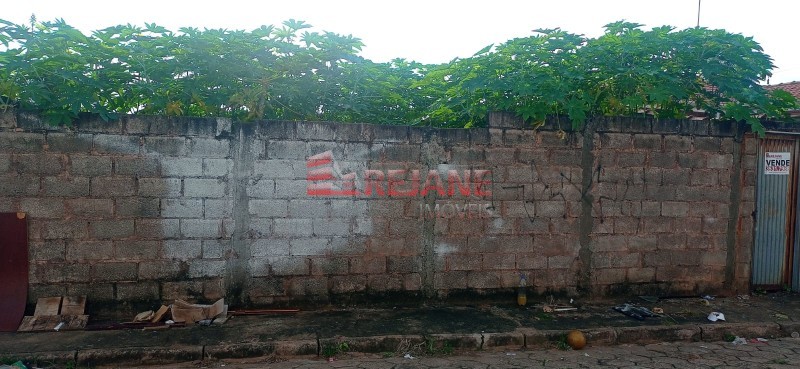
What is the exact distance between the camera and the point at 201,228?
209 inches

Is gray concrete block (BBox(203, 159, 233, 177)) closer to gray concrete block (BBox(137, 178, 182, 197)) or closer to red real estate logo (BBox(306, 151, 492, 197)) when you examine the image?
gray concrete block (BBox(137, 178, 182, 197))

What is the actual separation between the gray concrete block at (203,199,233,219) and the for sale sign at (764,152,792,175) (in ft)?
22.4

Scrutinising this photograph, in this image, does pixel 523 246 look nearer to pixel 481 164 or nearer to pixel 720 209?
pixel 481 164

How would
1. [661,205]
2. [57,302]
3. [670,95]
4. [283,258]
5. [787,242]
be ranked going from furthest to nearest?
[787,242], [661,205], [670,95], [283,258], [57,302]

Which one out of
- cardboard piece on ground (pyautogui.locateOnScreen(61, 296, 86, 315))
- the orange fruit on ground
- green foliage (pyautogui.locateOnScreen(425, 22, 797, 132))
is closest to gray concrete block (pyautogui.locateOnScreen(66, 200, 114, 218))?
cardboard piece on ground (pyautogui.locateOnScreen(61, 296, 86, 315))

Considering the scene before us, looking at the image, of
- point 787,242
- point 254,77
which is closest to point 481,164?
point 254,77

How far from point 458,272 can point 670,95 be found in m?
3.25

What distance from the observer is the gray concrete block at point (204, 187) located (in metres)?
5.27

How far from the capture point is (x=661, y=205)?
20.4ft

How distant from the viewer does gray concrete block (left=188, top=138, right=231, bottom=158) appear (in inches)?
207

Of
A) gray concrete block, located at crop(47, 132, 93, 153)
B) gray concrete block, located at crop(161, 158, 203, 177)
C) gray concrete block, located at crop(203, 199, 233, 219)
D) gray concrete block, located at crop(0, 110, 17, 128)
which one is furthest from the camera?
gray concrete block, located at crop(203, 199, 233, 219)

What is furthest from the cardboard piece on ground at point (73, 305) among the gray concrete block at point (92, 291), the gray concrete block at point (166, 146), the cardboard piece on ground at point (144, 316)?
the gray concrete block at point (166, 146)

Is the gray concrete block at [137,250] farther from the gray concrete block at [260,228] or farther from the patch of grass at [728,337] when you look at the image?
the patch of grass at [728,337]

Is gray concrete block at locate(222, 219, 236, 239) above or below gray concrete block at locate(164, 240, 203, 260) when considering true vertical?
above
